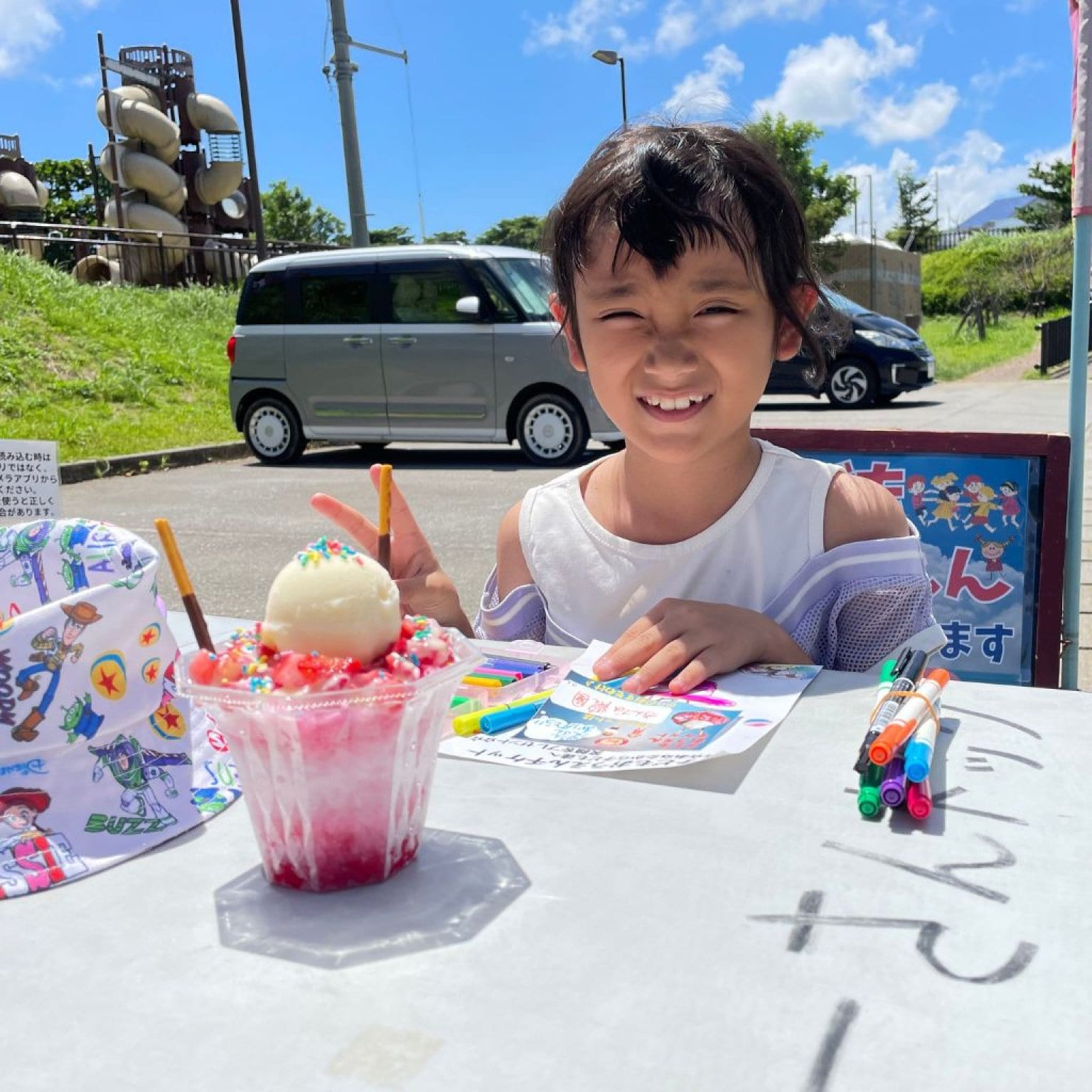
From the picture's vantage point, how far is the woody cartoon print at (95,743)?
3.06 feet

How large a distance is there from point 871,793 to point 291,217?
64.3 m

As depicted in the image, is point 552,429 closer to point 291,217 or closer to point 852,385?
point 852,385

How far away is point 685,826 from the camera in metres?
0.92

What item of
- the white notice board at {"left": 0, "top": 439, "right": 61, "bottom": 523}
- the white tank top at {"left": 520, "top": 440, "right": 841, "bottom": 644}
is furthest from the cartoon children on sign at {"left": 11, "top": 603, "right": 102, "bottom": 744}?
the white notice board at {"left": 0, "top": 439, "right": 61, "bottom": 523}

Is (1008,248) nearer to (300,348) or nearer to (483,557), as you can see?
(300,348)

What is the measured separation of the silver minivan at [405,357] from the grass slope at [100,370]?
121cm

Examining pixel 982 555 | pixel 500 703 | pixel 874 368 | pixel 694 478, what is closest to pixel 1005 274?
pixel 874 368

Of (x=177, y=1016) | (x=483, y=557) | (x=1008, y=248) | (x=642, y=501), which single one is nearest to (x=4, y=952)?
(x=177, y=1016)

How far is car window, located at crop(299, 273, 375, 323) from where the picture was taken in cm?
931

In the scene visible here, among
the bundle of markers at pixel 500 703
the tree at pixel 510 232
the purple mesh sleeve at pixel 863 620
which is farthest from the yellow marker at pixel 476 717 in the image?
the tree at pixel 510 232

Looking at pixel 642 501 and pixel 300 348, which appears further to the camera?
pixel 300 348

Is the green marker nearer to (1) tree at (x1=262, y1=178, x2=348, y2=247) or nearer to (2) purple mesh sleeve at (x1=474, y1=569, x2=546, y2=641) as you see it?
(2) purple mesh sleeve at (x1=474, y1=569, x2=546, y2=641)

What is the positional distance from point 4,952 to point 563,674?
69cm

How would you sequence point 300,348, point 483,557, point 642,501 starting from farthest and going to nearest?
point 300,348 → point 483,557 → point 642,501
